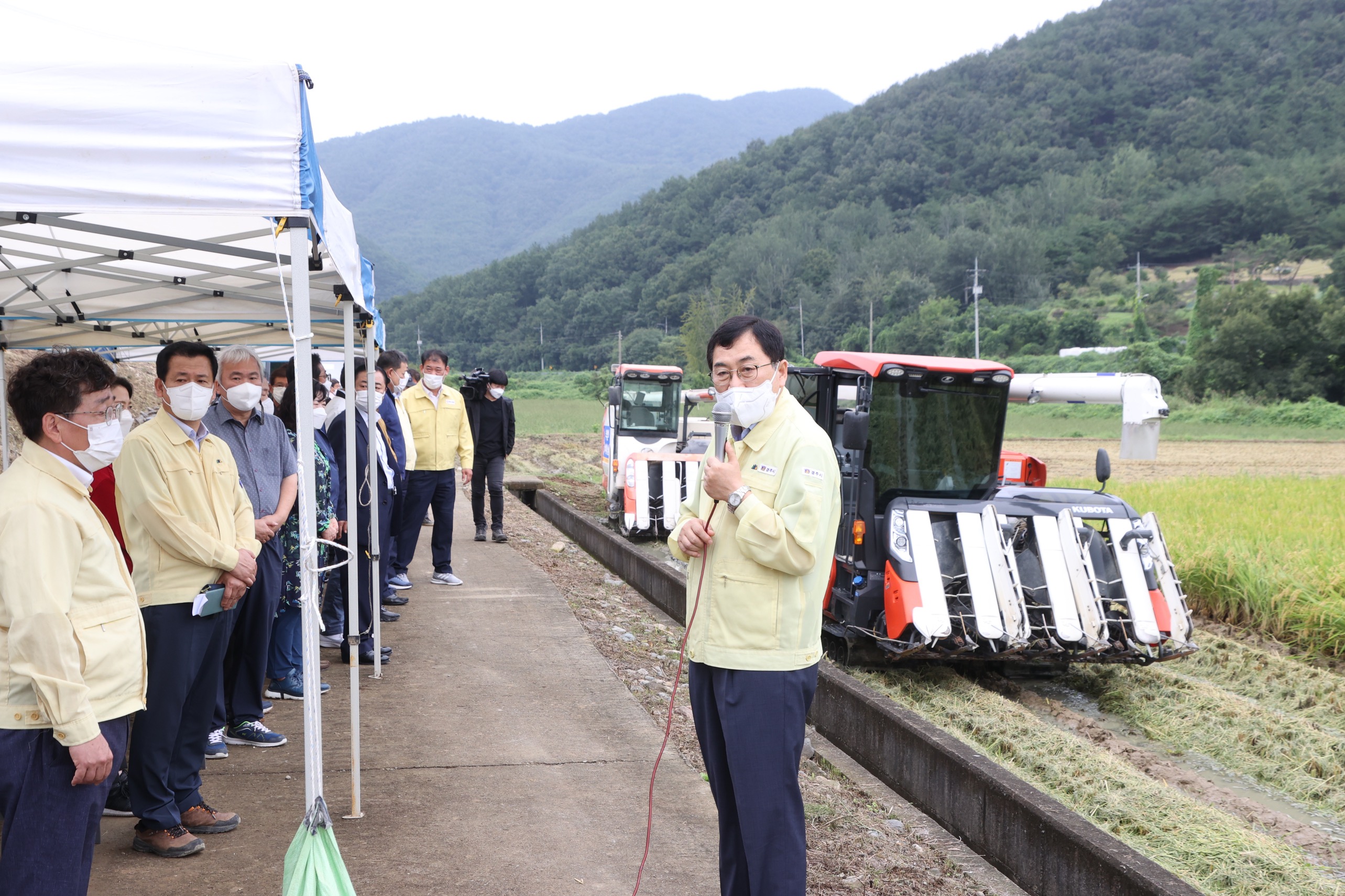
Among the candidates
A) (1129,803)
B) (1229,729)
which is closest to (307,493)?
(1129,803)

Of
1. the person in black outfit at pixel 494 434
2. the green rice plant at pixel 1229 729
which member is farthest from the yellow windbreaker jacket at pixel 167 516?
the person in black outfit at pixel 494 434

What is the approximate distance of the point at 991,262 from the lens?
93500 mm

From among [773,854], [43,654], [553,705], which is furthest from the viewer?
[553,705]

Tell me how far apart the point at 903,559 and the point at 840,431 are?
1442 millimetres

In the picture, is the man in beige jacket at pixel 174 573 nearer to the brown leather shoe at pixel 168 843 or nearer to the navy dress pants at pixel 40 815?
the brown leather shoe at pixel 168 843

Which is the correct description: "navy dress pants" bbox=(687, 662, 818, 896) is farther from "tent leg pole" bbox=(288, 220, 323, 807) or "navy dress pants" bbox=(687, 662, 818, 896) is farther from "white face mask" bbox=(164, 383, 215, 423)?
"white face mask" bbox=(164, 383, 215, 423)

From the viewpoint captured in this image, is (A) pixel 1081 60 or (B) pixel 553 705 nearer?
(B) pixel 553 705

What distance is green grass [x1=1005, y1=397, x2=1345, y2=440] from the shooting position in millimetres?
34625

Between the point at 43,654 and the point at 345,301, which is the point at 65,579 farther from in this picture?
the point at 345,301

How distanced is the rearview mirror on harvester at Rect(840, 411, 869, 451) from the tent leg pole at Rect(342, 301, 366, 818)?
3.19 metres

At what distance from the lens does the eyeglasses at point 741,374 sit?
304 centimetres

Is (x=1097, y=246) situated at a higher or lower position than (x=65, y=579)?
higher

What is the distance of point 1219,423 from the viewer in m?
40.0

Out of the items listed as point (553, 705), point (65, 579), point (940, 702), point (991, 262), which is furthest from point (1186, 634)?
point (991, 262)
